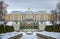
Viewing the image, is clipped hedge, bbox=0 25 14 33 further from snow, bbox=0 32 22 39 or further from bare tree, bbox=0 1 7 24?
bare tree, bbox=0 1 7 24

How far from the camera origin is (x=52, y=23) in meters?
5.67

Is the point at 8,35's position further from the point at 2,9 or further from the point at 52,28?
the point at 52,28

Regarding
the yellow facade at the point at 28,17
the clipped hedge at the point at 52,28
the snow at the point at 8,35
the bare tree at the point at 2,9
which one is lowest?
the snow at the point at 8,35

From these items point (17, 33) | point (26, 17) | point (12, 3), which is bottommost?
point (17, 33)

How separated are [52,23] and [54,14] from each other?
239mm

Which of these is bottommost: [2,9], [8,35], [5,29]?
[8,35]

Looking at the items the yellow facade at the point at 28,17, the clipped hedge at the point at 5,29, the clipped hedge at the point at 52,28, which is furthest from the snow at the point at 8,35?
the clipped hedge at the point at 52,28

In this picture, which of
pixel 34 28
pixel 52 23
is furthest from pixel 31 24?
pixel 52 23

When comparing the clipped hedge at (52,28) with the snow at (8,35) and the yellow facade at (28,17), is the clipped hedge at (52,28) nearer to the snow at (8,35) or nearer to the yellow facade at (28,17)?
the yellow facade at (28,17)

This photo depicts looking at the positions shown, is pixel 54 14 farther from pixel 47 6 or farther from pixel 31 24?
pixel 31 24

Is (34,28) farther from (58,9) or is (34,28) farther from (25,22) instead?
(58,9)

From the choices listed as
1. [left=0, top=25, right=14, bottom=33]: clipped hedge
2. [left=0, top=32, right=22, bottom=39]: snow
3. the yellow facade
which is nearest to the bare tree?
the yellow facade

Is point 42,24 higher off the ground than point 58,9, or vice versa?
point 58,9

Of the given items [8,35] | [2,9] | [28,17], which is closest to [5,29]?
[8,35]
